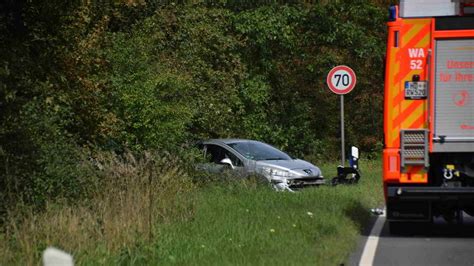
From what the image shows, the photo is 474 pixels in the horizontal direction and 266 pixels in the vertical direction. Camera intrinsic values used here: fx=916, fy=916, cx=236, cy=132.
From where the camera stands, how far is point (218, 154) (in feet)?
67.3

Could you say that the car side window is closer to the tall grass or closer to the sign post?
the sign post

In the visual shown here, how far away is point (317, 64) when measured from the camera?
31.3m

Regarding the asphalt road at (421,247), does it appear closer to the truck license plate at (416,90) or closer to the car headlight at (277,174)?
the truck license plate at (416,90)

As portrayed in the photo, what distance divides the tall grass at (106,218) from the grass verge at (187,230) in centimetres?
1

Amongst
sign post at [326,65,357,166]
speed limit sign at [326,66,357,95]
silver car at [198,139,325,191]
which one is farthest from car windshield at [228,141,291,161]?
speed limit sign at [326,66,357,95]

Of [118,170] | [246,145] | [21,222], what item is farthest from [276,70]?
[21,222]

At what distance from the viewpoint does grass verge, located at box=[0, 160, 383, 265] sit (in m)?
9.91

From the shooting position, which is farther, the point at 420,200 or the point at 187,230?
the point at 420,200

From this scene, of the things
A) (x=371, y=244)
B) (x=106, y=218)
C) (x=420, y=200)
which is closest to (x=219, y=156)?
(x=420, y=200)

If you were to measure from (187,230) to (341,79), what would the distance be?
10.3m

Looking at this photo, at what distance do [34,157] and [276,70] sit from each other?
65.3 ft

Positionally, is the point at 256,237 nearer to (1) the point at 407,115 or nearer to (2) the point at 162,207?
(2) the point at 162,207

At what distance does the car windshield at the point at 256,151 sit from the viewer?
20.5 m

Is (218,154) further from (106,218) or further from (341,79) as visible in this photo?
(106,218)
